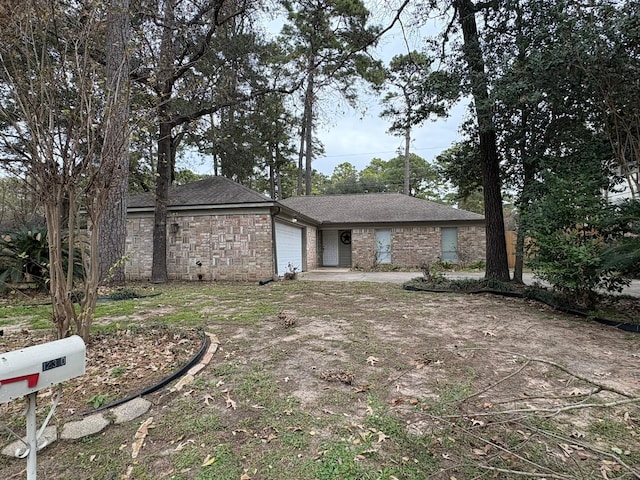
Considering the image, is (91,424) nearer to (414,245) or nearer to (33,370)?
(33,370)

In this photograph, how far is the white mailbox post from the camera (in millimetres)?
1267

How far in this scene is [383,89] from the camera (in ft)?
32.7

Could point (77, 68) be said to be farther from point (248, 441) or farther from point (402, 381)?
point (402, 381)

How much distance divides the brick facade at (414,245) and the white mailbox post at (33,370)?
13.9m

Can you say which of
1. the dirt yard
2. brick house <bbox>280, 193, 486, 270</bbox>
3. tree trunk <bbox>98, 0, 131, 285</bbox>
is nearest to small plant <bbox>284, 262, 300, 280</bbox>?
brick house <bbox>280, 193, 486, 270</bbox>

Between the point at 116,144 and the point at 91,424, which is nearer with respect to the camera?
the point at 91,424

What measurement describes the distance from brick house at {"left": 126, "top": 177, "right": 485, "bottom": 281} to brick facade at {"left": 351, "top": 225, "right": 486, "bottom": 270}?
40mm

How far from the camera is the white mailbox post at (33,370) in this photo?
1.27m

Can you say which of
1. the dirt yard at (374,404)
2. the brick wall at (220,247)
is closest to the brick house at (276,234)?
the brick wall at (220,247)

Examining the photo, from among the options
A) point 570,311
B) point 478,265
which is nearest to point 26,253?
point 570,311

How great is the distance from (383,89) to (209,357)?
934cm

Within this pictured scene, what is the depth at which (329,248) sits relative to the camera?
17.2 meters

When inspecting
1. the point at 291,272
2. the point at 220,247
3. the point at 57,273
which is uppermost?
the point at 220,247

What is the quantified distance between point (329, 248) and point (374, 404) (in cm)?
1482
